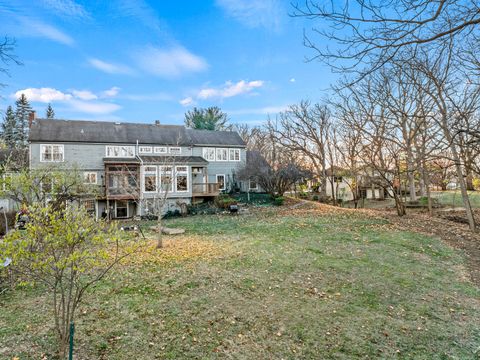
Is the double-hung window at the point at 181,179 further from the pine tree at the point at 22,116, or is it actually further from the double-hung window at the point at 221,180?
the pine tree at the point at 22,116

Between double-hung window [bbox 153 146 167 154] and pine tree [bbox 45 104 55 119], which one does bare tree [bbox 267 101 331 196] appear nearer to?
double-hung window [bbox 153 146 167 154]

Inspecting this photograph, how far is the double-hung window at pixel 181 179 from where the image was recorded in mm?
21531

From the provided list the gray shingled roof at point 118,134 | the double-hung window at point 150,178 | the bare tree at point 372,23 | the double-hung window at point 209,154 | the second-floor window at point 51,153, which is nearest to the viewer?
the bare tree at point 372,23

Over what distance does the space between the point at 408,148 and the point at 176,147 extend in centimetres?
1747

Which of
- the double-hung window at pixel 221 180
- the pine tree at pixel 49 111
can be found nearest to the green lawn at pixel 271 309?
the double-hung window at pixel 221 180

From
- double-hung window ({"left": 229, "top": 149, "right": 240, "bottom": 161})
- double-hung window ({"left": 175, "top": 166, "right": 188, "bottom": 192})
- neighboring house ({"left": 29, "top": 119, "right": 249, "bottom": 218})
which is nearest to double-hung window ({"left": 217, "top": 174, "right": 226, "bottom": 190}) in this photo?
double-hung window ({"left": 229, "top": 149, "right": 240, "bottom": 161})

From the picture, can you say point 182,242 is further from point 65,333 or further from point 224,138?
point 224,138

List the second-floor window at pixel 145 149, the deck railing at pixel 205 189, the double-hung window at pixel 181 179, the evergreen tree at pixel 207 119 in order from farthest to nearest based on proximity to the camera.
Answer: the evergreen tree at pixel 207 119, the second-floor window at pixel 145 149, the deck railing at pixel 205 189, the double-hung window at pixel 181 179

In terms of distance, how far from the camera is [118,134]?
75.6ft

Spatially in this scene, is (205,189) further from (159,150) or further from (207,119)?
(207,119)

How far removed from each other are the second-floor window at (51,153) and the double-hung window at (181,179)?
8.80 m

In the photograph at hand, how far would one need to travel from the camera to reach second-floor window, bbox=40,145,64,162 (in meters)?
20.1

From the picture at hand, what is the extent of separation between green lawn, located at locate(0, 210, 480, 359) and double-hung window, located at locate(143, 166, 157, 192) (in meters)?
12.6

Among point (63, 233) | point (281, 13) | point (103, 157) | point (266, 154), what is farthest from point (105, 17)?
point (266, 154)
